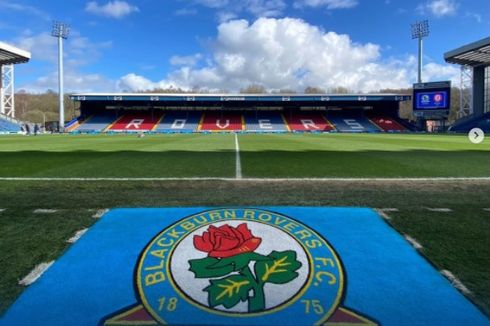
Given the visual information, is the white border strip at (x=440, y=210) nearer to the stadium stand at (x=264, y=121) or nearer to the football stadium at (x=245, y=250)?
the football stadium at (x=245, y=250)

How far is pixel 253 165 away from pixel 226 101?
5181cm

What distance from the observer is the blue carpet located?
2.64m

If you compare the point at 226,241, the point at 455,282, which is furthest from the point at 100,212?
the point at 455,282

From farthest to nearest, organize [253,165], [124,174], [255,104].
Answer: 1. [255,104]
2. [253,165]
3. [124,174]

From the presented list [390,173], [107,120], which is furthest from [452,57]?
[107,120]

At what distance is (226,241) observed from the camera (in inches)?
150

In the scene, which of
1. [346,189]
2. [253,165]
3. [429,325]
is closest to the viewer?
[429,325]

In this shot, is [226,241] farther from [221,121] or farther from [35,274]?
[221,121]

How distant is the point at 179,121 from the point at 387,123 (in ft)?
121

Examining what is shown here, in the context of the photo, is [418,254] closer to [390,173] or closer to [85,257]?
[85,257]

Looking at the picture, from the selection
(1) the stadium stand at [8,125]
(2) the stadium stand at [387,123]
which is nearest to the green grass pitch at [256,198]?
(1) the stadium stand at [8,125]

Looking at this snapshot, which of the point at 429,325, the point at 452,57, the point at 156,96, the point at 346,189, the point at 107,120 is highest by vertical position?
the point at 452,57

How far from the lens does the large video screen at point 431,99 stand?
51.9 meters

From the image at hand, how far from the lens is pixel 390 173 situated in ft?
31.1
